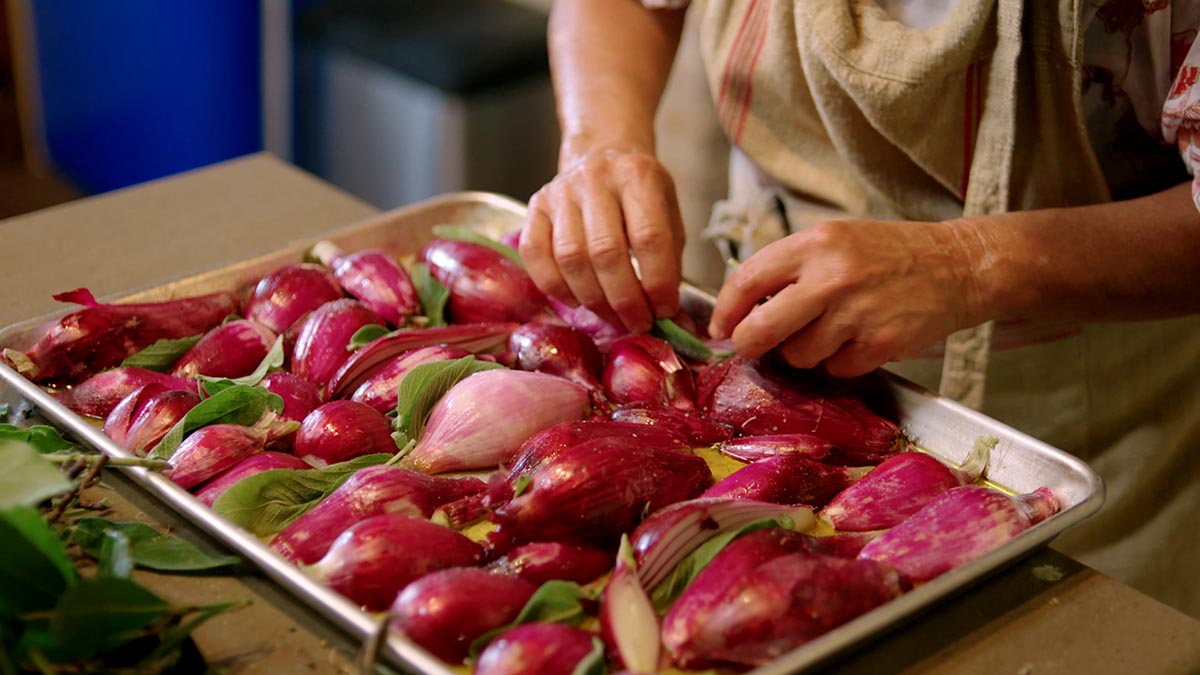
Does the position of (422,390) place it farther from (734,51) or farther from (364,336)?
(734,51)

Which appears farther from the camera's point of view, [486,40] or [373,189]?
[373,189]

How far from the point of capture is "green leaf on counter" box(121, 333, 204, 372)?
3.22 ft

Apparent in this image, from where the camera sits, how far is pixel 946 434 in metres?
0.93

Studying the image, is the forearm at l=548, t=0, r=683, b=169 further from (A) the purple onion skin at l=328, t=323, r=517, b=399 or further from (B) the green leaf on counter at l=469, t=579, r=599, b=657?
(B) the green leaf on counter at l=469, t=579, r=599, b=657

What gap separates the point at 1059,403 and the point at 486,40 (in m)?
1.56

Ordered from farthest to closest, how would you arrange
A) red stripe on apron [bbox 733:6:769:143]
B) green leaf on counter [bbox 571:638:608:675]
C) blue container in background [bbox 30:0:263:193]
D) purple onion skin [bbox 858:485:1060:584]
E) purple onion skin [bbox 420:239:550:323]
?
blue container in background [bbox 30:0:263:193]
red stripe on apron [bbox 733:6:769:143]
purple onion skin [bbox 420:239:550:323]
purple onion skin [bbox 858:485:1060:584]
green leaf on counter [bbox 571:638:608:675]

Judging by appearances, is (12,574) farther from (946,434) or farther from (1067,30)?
(1067,30)

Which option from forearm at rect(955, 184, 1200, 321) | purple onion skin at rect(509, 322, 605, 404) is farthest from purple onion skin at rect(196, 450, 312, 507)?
forearm at rect(955, 184, 1200, 321)

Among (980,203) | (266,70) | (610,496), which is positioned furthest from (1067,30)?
(266,70)

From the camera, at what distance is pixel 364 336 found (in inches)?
39.0

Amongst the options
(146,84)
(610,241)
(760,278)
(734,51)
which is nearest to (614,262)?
(610,241)

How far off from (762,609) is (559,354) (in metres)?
0.36

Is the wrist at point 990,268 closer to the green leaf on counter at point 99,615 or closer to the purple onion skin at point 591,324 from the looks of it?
the purple onion skin at point 591,324

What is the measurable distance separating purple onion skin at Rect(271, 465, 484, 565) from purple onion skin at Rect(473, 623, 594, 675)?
15cm
